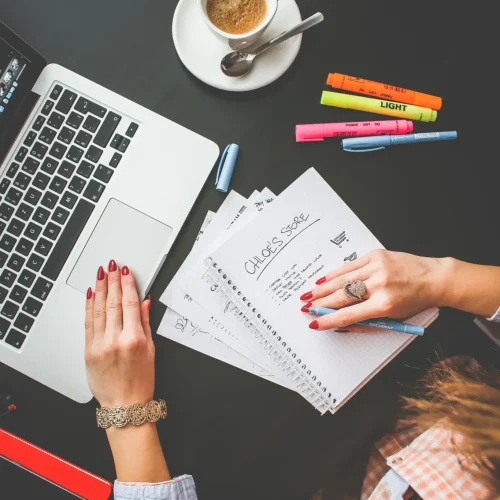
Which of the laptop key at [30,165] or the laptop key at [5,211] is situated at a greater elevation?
the laptop key at [30,165]

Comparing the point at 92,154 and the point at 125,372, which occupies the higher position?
the point at 92,154

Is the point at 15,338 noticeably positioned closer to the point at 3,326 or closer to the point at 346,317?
the point at 3,326

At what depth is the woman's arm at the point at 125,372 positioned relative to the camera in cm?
82

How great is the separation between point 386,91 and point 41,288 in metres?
0.69

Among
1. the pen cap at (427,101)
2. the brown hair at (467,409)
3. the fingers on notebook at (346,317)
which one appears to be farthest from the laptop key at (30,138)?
the brown hair at (467,409)

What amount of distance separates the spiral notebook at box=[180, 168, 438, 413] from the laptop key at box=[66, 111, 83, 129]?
32cm

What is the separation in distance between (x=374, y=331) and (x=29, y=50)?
2.45 ft

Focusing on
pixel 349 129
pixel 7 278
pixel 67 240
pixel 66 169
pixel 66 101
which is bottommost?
pixel 7 278

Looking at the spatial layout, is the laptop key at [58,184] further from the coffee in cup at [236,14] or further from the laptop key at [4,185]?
the coffee in cup at [236,14]

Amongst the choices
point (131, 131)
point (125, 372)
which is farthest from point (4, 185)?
point (125, 372)

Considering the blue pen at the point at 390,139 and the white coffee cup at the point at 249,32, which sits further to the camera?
the blue pen at the point at 390,139

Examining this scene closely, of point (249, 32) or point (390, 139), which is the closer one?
point (249, 32)

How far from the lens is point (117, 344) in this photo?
83cm

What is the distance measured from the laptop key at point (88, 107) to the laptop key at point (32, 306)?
0.33 meters
